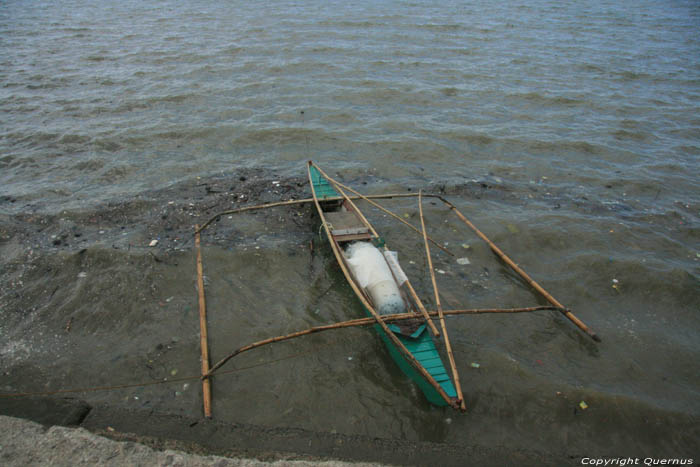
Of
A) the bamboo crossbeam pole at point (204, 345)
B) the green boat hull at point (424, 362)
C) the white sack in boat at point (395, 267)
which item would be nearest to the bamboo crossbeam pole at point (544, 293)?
the white sack in boat at point (395, 267)

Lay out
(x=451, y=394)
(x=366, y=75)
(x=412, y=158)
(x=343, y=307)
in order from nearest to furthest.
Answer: (x=451, y=394), (x=343, y=307), (x=412, y=158), (x=366, y=75)

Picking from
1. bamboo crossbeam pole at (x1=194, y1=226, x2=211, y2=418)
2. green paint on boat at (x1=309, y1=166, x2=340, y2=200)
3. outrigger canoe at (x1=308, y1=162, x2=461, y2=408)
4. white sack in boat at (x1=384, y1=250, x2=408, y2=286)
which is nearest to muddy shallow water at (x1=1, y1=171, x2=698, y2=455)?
bamboo crossbeam pole at (x1=194, y1=226, x2=211, y2=418)

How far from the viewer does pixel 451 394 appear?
3961 mm

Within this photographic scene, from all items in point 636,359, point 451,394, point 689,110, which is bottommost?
point 636,359

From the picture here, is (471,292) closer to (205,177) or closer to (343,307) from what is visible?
(343,307)

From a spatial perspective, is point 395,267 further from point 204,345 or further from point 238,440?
point 238,440

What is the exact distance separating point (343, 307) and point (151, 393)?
2.58m

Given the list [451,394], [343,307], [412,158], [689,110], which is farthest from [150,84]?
[689,110]

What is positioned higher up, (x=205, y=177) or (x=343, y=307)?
(x=205, y=177)

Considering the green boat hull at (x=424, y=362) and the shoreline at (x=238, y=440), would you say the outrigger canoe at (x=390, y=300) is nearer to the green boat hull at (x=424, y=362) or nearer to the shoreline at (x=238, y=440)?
the green boat hull at (x=424, y=362)

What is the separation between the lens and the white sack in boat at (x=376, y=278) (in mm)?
4863

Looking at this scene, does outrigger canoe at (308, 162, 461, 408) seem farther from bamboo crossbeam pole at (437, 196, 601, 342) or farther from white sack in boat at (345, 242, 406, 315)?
bamboo crossbeam pole at (437, 196, 601, 342)

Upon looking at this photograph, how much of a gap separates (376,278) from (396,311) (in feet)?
1.68

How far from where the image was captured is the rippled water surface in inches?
177
